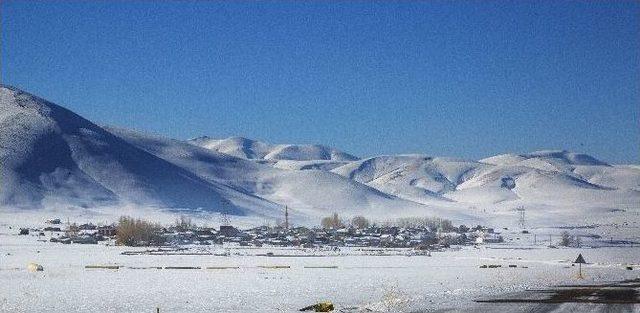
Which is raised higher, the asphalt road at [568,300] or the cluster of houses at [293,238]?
the cluster of houses at [293,238]

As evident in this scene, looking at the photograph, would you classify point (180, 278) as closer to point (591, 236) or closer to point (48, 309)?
point (48, 309)

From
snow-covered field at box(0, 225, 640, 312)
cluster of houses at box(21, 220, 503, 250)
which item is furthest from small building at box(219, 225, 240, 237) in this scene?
snow-covered field at box(0, 225, 640, 312)

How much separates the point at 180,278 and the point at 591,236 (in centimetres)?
12326

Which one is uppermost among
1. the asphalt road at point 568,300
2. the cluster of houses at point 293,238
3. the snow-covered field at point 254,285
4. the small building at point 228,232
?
the small building at point 228,232

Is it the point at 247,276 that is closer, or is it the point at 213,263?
the point at 247,276

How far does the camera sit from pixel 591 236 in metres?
161

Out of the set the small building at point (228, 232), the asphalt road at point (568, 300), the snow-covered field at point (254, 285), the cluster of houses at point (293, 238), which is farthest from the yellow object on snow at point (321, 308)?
the small building at point (228, 232)

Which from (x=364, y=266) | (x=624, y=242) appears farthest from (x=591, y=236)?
(x=364, y=266)

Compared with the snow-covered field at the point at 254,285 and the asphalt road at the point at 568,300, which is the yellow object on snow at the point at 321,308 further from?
the asphalt road at the point at 568,300

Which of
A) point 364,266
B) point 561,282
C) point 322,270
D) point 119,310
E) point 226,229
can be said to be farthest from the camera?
point 226,229

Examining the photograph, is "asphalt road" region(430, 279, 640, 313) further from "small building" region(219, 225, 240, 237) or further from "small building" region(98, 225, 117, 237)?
"small building" region(98, 225, 117, 237)

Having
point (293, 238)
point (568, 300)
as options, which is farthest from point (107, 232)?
point (568, 300)

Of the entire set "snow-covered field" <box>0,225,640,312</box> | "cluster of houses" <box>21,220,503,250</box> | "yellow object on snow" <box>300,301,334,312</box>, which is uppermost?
"cluster of houses" <box>21,220,503,250</box>

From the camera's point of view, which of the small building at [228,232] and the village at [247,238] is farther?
the small building at [228,232]
